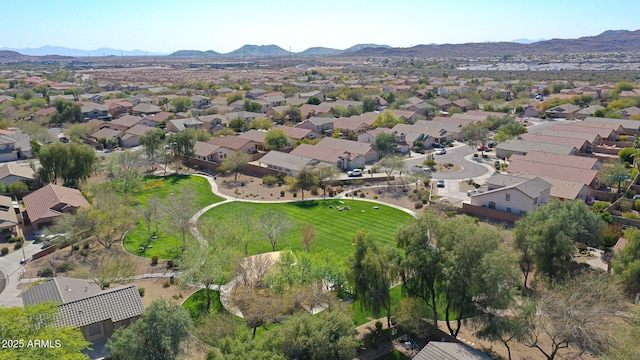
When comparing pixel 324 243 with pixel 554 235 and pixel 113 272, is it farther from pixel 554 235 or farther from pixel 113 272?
pixel 554 235

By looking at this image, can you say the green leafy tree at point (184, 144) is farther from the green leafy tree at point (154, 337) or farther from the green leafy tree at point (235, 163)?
the green leafy tree at point (154, 337)

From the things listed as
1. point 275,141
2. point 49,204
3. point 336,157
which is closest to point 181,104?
point 275,141

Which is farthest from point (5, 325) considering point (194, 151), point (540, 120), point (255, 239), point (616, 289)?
point (540, 120)

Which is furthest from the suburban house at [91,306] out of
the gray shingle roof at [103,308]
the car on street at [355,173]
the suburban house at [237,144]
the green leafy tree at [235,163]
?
the suburban house at [237,144]

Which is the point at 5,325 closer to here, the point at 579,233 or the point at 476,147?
the point at 579,233

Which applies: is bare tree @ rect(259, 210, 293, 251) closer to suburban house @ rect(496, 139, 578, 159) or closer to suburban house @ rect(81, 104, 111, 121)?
suburban house @ rect(496, 139, 578, 159)

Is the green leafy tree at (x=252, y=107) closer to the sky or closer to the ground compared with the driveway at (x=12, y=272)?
closer to the sky

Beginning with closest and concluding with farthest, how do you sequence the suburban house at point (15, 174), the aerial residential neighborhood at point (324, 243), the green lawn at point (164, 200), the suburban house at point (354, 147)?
the aerial residential neighborhood at point (324, 243)
the green lawn at point (164, 200)
the suburban house at point (15, 174)
the suburban house at point (354, 147)
